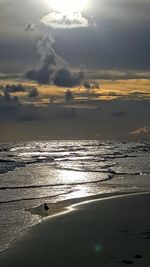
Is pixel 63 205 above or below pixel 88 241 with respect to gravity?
below

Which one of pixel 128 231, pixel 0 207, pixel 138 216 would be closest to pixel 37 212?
pixel 0 207

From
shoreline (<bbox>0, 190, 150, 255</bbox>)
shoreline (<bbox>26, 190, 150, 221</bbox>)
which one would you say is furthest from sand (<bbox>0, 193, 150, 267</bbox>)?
shoreline (<bbox>26, 190, 150, 221</bbox>)

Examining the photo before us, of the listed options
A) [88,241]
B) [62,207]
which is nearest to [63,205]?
[62,207]

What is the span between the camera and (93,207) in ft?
127

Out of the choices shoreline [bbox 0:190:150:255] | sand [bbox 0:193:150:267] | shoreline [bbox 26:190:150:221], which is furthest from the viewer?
shoreline [bbox 26:190:150:221]

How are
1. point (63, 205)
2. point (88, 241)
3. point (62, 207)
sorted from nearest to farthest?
point (88, 241) → point (62, 207) → point (63, 205)

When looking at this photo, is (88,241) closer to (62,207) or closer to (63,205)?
(62,207)

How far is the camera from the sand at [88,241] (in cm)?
2247

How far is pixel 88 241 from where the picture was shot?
86.9 ft

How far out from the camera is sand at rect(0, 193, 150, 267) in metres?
22.5

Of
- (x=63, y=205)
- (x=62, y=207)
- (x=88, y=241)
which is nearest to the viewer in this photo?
(x=88, y=241)

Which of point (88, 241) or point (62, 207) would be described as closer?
point (88, 241)

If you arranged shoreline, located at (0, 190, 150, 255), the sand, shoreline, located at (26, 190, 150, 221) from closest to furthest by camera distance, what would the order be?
1. the sand
2. shoreline, located at (0, 190, 150, 255)
3. shoreline, located at (26, 190, 150, 221)

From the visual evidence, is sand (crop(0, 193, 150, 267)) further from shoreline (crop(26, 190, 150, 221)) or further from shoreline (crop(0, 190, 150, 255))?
shoreline (crop(26, 190, 150, 221))
